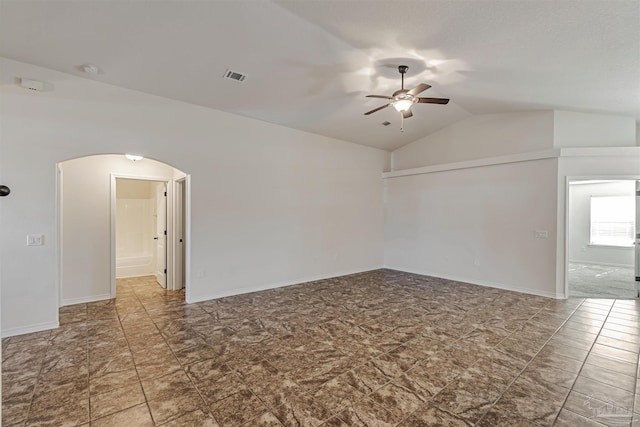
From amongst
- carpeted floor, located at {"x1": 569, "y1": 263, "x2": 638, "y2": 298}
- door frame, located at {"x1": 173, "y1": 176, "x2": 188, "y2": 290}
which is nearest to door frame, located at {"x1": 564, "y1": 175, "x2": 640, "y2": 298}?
carpeted floor, located at {"x1": 569, "y1": 263, "x2": 638, "y2": 298}

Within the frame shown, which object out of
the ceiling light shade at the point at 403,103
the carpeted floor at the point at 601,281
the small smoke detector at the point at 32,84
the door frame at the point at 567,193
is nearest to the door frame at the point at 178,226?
the small smoke detector at the point at 32,84

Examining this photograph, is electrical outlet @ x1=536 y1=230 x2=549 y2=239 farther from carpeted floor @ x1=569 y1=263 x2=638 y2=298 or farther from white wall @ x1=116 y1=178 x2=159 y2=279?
white wall @ x1=116 y1=178 x2=159 y2=279

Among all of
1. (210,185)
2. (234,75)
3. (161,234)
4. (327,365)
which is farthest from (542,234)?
(161,234)

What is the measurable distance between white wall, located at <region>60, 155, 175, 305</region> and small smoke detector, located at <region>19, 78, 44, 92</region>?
4.87ft

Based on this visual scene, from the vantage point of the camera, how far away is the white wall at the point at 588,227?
8789 mm

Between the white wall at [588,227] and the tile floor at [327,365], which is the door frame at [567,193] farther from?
the white wall at [588,227]

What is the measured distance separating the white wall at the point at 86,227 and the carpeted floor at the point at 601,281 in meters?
8.27

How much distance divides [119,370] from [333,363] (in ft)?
7.04

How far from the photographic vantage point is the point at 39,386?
2910mm

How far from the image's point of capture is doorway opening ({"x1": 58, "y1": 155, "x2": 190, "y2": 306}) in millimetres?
5164

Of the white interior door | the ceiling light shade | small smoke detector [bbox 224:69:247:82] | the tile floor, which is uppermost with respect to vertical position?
small smoke detector [bbox 224:69:247:82]

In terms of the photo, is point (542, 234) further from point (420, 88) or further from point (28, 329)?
point (28, 329)

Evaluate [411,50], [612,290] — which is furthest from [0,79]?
[612,290]

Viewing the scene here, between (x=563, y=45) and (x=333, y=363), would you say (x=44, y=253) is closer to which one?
(x=333, y=363)
